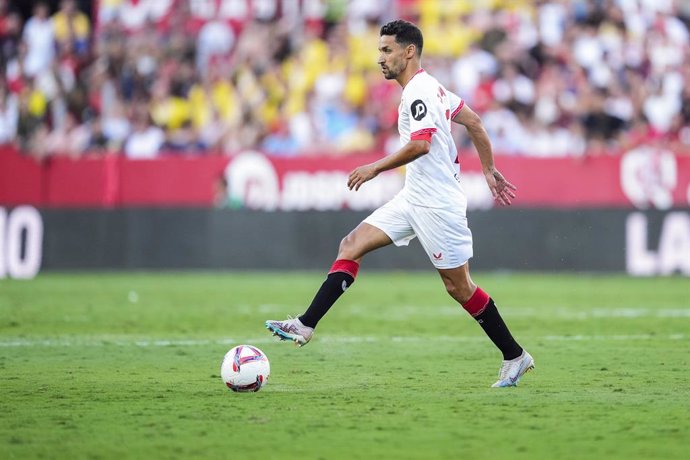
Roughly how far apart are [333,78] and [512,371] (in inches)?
571

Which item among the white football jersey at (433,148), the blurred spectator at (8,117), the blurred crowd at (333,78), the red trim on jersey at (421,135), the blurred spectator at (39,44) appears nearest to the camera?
the red trim on jersey at (421,135)

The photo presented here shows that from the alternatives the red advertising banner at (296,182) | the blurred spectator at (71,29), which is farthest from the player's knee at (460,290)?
the blurred spectator at (71,29)

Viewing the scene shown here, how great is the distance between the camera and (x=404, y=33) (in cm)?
831

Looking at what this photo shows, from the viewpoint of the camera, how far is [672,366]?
30.4 ft

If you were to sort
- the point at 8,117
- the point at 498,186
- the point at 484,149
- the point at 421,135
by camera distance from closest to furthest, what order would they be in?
the point at 421,135
the point at 484,149
the point at 498,186
the point at 8,117

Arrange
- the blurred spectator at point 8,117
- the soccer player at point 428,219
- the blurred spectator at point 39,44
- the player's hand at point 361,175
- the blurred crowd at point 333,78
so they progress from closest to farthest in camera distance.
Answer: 1. the player's hand at point 361,175
2. the soccer player at point 428,219
3. the blurred crowd at point 333,78
4. the blurred spectator at point 8,117
5. the blurred spectator at point 39,44

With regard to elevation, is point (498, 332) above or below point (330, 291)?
below

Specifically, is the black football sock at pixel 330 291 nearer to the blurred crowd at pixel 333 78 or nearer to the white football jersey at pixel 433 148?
the white football jersey at pixel 433 148

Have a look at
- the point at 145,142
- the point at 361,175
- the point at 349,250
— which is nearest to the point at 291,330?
the point at 349,250

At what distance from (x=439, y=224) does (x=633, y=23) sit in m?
15.3

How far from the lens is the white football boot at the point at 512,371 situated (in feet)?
27.0

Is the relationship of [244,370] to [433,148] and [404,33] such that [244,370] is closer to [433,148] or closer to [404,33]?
[433,148]

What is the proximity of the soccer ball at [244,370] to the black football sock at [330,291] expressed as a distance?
0.45m

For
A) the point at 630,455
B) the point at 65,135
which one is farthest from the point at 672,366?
the point at 65,135
